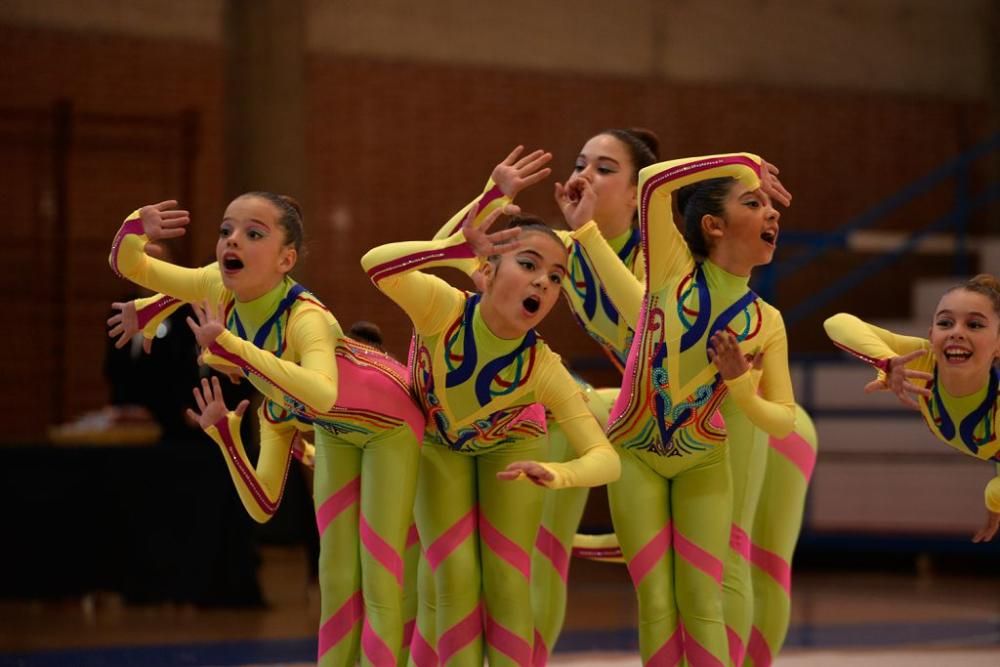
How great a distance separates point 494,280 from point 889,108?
9670mm

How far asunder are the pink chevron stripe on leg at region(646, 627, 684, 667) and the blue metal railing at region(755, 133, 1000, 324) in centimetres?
618

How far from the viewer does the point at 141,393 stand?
8.66m

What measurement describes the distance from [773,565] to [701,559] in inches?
32.9

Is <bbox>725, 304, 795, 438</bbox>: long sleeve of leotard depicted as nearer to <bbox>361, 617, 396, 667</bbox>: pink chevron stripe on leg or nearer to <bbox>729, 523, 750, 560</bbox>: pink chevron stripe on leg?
<bbox>729, 523, 750, 560</bbox>: pink chevron stripe on leg

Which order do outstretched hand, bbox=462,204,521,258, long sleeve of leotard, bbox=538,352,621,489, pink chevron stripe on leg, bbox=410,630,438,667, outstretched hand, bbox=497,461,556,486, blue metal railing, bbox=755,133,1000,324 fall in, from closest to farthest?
outstretched hand, bbox=497,461,556,486 → long sleeve of leotard, bbox=538,352,621,489 → outstretched hand, bbox=462,204,521,258 → pink chevron stripe on leg, bbox=410,630,438,667 → blue metal railing, bbox=755,133,1000,324

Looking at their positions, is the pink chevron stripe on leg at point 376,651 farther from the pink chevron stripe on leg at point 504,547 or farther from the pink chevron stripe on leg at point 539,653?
the pink chevron stripe on leg at point 539,653

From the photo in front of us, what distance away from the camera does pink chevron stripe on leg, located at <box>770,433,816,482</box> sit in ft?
16.9

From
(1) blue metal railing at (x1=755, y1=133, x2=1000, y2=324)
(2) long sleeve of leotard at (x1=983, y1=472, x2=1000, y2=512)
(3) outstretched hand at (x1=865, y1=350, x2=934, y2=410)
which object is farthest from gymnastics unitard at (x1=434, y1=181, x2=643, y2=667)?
(1) blue metal railing at (x1=755, y1=133, x2=1000, y2=324)

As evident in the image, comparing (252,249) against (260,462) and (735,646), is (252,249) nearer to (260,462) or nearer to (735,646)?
(260,462)

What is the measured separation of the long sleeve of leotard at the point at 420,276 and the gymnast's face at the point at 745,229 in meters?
0.78

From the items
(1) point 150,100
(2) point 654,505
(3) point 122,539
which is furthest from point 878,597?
(1) point 150,100

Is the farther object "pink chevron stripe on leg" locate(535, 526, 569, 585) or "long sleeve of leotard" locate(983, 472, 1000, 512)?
"pink chevron stripe on leg" locate(535, 526, 569, 585)

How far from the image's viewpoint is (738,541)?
472 centimetres

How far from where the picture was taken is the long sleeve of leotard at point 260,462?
175 inches
